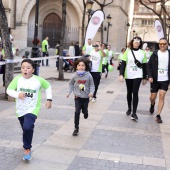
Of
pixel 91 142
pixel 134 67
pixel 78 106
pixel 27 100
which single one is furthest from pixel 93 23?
pixel 27 100

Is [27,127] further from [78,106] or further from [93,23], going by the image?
[93,23]

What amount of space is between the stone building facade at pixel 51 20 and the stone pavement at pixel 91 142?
94.4 feet

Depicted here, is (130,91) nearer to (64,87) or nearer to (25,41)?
(64,87)

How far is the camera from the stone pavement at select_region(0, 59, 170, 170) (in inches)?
190

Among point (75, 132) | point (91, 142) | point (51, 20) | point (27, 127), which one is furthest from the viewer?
point (51, 20)

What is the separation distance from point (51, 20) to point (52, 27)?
Result: 2.70ft

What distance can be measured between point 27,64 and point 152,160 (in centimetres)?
230

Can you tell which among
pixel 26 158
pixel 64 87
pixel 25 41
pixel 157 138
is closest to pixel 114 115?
pixel 157 138

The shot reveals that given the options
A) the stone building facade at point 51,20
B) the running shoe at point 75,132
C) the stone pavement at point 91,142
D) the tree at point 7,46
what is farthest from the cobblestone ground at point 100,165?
the stone building facade at point 51,20

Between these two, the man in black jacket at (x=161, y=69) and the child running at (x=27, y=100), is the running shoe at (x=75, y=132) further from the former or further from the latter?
the man in black jacket at (x=161, y=69)

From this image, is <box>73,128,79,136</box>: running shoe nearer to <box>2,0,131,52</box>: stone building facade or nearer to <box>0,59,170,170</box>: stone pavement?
<box>0,59,170,170</box>: stone pavement

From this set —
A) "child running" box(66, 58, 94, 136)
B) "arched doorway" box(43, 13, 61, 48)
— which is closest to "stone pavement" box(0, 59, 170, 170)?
"child running" box(66, 58, 94, 136)

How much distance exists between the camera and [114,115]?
8250 millimetres

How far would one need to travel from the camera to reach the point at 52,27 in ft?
133
